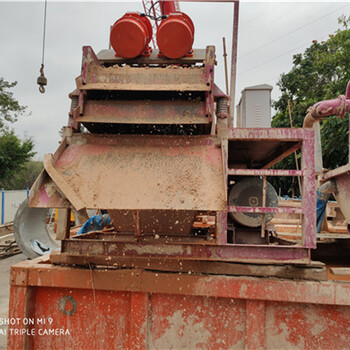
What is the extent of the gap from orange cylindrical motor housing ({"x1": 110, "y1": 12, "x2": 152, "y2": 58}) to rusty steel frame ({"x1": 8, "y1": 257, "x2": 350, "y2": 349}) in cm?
A: 168

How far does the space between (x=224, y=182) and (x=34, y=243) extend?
5.58m

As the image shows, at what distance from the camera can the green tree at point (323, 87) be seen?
33.4 ft

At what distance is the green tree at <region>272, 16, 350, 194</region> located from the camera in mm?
10172

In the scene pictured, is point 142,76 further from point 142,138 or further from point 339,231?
point 339,231

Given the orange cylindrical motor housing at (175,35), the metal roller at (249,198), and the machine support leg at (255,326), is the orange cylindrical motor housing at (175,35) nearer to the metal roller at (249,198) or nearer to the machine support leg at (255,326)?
the metal roller at (249,198)

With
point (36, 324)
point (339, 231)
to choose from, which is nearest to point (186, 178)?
point (36, 324)

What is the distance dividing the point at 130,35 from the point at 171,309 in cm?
202

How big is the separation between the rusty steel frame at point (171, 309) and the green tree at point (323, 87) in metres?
5.96

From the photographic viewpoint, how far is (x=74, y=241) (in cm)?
221

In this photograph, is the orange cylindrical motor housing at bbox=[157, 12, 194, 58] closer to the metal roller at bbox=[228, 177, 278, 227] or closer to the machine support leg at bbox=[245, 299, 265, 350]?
the metal roller at bbox=[228, 177, 278, 227]

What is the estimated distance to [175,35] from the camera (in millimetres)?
2297

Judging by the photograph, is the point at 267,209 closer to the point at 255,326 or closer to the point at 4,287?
the point at 255,326

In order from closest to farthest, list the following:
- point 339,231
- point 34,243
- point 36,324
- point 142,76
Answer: point 36,324
point 142,76
point 339,231
point 34,243

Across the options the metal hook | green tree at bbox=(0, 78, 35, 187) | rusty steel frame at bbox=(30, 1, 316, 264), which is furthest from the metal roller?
green tree at bbox=(0, 78, 35, 187)
